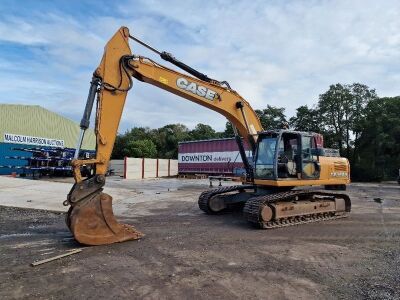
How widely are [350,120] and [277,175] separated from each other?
39.5 metres

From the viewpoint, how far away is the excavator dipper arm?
7.48 m

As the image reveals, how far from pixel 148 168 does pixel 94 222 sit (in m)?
29.8

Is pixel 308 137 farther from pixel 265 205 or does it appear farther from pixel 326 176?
pixel 265 205

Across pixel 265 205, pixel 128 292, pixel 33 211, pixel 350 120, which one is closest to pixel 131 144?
pixel 350 120

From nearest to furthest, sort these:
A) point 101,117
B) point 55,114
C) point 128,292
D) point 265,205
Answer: point 128,292
point 101,117
point 265,205
point 55,114

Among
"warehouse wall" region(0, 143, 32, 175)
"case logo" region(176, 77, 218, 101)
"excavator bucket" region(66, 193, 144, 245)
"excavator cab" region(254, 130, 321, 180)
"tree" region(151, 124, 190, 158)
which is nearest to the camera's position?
"excavator bucket" region(66, 193, 144, 245)

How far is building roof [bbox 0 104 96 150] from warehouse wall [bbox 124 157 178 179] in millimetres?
3987

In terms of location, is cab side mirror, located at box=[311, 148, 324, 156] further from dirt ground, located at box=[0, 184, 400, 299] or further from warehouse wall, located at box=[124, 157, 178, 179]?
warehouse wall, located at box=[124, 157, 178, 179]

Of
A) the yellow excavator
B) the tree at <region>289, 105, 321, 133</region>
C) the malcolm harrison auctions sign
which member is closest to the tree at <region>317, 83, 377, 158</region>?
the tree at <region>289, 105, 321, 133</region>

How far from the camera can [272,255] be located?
7133 millimetres

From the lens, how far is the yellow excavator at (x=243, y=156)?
25.1 ft

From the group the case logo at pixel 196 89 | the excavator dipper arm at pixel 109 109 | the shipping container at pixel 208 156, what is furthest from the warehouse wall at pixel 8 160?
the excavator dipper arm at pixel 109 109

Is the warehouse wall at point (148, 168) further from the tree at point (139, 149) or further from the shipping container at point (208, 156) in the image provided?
the tree at point (139, 149)

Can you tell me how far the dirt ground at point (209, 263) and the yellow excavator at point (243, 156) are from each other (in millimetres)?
506
